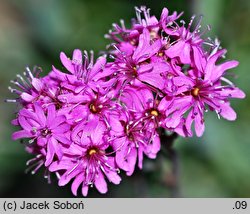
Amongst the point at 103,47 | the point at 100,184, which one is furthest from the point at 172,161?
the point at 103,47

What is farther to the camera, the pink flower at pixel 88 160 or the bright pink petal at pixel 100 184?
the bright pink petal at pixel 100 184

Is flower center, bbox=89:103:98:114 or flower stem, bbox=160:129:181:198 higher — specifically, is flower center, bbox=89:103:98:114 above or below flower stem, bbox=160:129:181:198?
above

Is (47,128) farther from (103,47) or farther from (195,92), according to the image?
(103,47)

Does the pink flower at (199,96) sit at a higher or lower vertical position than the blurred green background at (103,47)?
lower

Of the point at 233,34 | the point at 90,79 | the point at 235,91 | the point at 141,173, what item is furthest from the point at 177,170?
the point at 233,34

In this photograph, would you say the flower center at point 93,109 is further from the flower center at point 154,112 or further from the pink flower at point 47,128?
the flower center at point 154,112

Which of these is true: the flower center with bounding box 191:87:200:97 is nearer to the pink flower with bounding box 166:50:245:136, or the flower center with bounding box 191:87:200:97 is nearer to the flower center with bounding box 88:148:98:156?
the pink flower with bounding box 166:50:245:136

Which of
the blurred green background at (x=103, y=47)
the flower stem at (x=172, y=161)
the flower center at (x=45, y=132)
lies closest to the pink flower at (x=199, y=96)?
the flower stem at (x=172, y=161)

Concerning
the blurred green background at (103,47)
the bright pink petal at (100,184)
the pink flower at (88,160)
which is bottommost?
the bright pink petal at (100,184)

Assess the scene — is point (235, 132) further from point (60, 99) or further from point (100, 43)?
point (60, 99)

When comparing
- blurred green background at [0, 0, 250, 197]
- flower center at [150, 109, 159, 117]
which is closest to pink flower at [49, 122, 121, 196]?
flower center at [150, 109, 159, 117]
